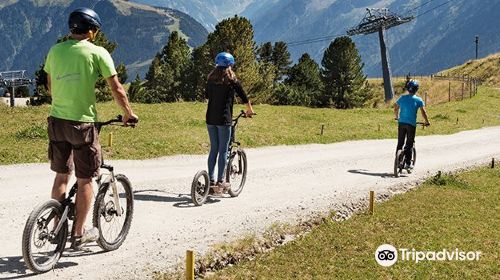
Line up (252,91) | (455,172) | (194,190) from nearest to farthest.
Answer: (194,190)
(455,172)
(252,91)

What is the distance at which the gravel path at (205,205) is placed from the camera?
300 inches

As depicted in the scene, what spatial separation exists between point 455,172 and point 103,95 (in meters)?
40.9

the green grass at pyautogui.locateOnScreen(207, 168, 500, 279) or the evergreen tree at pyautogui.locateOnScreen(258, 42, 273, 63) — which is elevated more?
the evergreen tree at pyautogui.locateOnScreen(258, 42, 273, 63)

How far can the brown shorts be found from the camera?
6.89 m

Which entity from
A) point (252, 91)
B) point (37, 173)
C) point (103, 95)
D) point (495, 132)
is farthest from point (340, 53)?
point (37, 173)

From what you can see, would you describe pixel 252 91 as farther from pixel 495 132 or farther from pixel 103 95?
pixel 495 132

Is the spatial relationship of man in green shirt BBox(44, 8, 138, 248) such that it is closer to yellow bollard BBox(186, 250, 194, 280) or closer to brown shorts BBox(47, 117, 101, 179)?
brown shorts BBox(47, 117, 101, 179)

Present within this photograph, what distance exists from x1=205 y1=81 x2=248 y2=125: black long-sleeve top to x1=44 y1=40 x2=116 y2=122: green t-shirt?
4335 mm

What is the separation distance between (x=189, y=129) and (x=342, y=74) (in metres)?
44.5

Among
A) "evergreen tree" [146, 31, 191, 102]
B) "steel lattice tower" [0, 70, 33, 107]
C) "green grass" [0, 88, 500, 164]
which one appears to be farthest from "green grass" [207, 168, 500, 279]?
"steel lattice tower" [0, 70, 33, 107]

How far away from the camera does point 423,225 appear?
10945mm

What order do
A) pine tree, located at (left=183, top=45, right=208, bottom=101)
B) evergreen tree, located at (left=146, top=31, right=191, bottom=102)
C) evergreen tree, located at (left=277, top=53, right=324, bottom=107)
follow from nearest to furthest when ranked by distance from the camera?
pine tree, located at (left=183, top=45, right=208, bottom=101)
evergreen tree, located at (left=277, top=53, right=324, bottom=107)
evergreen tree, located at (left=146, top=31, right=191, bottom=102)

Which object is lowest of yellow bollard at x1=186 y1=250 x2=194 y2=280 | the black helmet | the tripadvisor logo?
the tripadvisor logo

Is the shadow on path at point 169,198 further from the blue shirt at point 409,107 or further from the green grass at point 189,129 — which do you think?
the blue shirt at point 409,107
